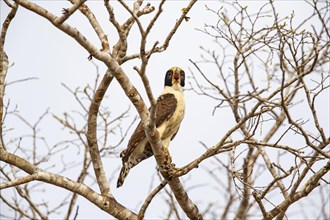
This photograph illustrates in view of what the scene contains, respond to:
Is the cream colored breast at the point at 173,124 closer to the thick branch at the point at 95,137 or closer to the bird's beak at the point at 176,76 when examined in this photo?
the bird's beak at the point at 176,76

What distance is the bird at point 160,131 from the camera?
5332 mm

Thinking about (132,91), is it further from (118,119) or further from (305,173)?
(118,119)

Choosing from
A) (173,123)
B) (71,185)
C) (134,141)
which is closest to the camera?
(71,185)

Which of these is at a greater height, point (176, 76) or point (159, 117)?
point (176, 76)

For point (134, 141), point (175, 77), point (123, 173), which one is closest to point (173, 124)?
point (134, 141)

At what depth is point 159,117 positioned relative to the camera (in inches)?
Result: 216

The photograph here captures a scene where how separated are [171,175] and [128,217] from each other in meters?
0.51

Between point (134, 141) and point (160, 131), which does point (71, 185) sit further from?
point (160, 131)

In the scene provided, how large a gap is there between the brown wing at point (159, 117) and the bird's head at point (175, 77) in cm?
39

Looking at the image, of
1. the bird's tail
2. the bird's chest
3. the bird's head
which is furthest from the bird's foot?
the bird's head

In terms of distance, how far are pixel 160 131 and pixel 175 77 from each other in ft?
3.35

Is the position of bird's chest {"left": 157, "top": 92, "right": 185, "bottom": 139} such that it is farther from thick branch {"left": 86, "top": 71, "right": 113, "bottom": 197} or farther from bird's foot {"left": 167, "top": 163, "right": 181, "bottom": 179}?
bird's foot {"left": 167, "top": 163, "right": 181, "bottom": 179}

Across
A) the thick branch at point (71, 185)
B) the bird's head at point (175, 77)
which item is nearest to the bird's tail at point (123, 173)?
the thick branch at point (71, 185)

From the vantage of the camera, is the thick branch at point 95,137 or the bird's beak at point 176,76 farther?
the bird's beak at point 176,76
